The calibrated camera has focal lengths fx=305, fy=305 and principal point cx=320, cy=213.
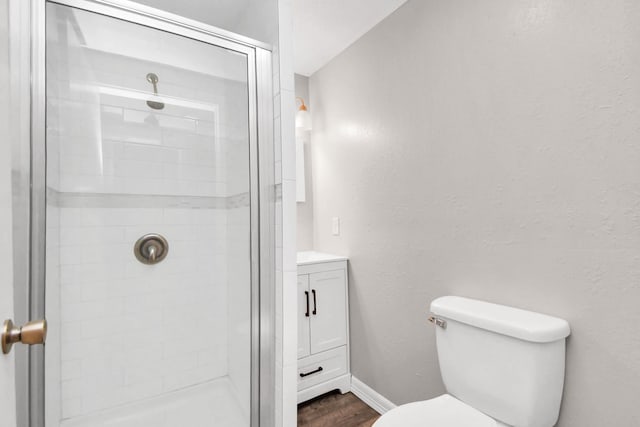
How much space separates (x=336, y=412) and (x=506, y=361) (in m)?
1.13

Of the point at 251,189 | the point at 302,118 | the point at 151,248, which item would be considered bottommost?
the point at 151,248

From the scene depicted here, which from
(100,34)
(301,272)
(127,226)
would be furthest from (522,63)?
(127,226)

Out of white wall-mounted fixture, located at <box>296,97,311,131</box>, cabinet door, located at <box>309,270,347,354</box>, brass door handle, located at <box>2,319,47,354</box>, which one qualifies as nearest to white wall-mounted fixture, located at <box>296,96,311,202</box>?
white wall-mounted fixture, located at <box>296,97,311,131</box>

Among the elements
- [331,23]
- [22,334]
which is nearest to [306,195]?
[331,23]

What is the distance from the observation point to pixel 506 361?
1054 millimetres

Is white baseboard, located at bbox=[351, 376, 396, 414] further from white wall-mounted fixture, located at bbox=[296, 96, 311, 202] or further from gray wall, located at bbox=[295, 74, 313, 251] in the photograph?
white wall-mounted fixture, located at bbox=[296, 96, 311, 202]

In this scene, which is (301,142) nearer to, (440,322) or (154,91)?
(154,91)

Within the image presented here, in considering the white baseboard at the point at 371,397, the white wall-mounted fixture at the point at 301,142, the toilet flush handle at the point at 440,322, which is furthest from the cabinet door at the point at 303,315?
the toilet flush handle at the point at 440,322

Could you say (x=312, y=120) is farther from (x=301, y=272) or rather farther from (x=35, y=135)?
(x=35, y=135)

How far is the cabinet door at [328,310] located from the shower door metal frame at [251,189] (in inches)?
23.2

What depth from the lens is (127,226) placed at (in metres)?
1.47

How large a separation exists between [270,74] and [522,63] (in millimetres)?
1016

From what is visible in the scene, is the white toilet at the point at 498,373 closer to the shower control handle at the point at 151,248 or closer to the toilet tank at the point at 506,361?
the toilet tank at the point at 506,361

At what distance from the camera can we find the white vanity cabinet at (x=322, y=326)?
1861 millimetres
